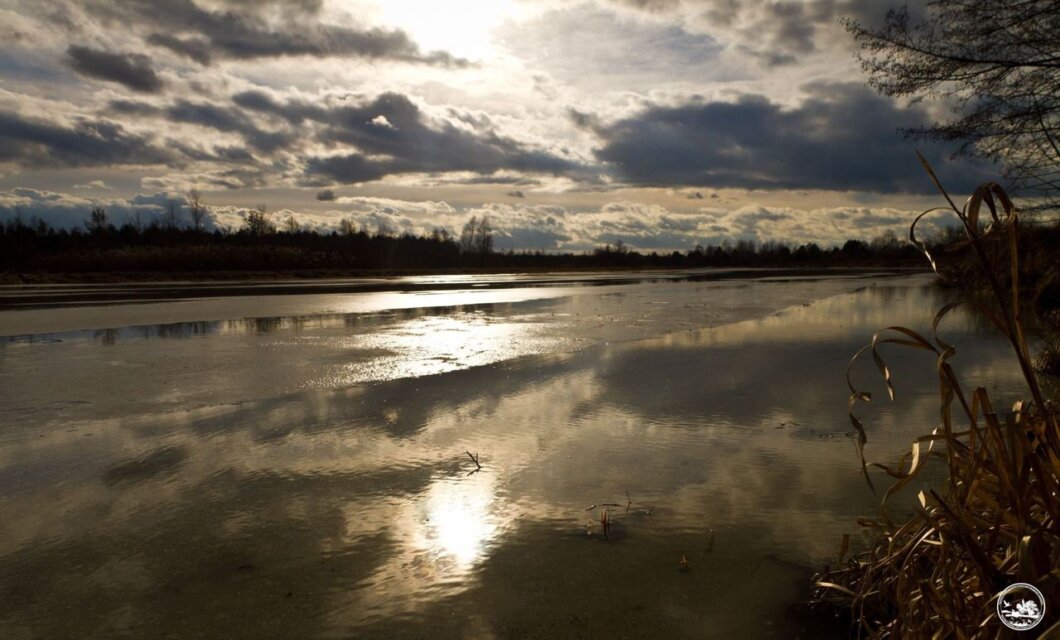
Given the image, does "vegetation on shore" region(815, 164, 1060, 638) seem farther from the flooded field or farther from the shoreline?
the shoreline

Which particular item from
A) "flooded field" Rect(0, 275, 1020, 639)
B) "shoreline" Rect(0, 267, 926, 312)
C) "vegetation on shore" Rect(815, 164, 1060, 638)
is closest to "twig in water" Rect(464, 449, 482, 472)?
"flooded field" Rect(0, 275, 1020, 639)

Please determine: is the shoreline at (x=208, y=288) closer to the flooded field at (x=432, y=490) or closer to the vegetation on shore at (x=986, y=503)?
the flooded field at (x=432, y=490)

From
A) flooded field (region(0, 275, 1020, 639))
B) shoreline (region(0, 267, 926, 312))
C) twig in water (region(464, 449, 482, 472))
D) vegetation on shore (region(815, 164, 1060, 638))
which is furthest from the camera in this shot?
shoreline (region(0, 267, 926, 312))

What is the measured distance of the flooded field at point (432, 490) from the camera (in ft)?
9.05

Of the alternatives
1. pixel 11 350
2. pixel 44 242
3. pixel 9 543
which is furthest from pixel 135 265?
pixel 9 543

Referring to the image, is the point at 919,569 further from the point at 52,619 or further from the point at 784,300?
the point at 784,300

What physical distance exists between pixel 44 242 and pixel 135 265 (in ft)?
79.6

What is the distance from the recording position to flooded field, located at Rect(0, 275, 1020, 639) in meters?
2.76

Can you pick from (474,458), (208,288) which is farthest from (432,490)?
(208,288)

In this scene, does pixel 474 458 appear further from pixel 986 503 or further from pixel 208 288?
pixel 208 288

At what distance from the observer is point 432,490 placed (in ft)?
13.3

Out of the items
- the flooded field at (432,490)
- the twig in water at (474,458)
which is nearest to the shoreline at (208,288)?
the flooded field at (432,490)

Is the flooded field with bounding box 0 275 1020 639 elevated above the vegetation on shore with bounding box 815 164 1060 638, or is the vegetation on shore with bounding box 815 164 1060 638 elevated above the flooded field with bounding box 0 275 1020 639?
the vegetation on shore with bounding box 815 164 1060 638

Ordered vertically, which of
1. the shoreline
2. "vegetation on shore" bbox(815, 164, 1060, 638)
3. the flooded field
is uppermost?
"vegetation on shore" bbox(815, 164, 1060, 638)
